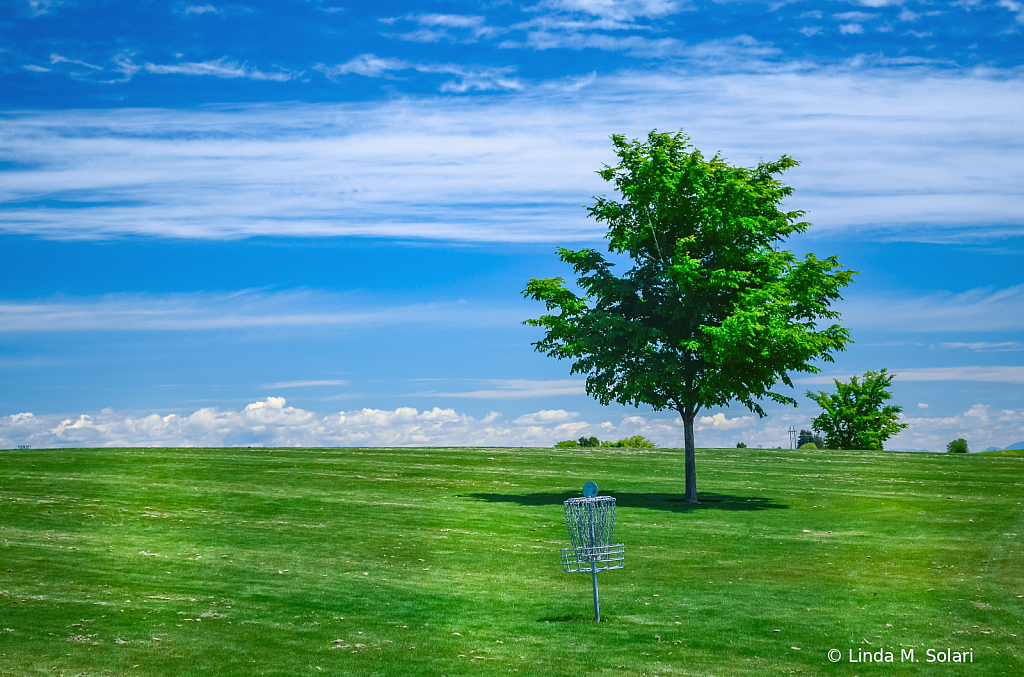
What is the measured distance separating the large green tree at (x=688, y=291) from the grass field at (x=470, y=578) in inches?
190

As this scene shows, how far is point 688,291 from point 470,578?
18.3 meters

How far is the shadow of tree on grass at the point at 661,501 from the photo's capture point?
31797mm

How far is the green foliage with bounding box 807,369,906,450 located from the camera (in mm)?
78188

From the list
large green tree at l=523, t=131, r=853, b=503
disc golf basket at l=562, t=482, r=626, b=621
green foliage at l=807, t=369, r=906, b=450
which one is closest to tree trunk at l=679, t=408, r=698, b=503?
large green tree at l=523, t=131, r=853, b=503

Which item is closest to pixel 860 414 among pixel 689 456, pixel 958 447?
pixel 958 447

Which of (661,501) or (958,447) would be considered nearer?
(661,501)

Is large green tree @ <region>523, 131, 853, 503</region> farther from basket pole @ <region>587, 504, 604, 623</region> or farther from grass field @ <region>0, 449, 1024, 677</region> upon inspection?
basket pole @ <region>587, 504, 604, 623</region>

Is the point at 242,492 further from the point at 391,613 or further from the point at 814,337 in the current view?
the point at 814,337

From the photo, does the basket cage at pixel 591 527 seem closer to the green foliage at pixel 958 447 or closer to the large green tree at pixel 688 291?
the large green tree at pixel 688 291

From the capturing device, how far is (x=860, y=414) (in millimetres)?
78875

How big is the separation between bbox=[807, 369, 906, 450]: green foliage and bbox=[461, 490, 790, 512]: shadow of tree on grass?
156 feet

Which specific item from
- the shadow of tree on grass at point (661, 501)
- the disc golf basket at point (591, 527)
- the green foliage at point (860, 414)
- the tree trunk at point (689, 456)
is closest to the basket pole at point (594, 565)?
the disc golf basket at point (591, 527)

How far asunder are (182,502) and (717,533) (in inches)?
684

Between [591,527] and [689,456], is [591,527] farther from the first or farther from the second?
[689,456]
